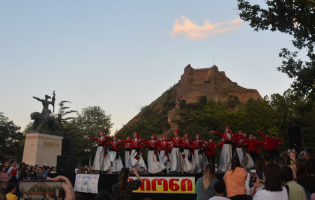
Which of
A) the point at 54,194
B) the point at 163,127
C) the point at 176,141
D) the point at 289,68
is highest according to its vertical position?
the point at 163,127

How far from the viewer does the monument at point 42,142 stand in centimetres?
2453

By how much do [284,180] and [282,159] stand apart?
1.07 meters

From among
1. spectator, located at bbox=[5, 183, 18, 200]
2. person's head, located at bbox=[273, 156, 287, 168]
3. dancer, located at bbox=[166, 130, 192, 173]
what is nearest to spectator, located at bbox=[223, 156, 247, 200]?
person's head, located at bbox=[273, 156, 287, 168]

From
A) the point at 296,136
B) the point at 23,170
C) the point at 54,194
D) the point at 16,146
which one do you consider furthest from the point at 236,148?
Result: the point at 16,146

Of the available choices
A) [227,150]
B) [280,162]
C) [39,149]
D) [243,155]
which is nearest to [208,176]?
[280,162]

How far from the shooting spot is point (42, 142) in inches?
993

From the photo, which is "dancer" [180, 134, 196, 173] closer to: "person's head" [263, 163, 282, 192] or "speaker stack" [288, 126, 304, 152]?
"speaker stack" [288, 126, 304, 152]

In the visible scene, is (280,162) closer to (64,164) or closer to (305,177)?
(305,177)

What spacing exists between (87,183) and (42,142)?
14788 millimetres

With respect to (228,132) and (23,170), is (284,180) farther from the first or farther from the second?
(23,170)

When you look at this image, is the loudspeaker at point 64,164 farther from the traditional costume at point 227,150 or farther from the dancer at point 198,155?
the traditional costume at point 227,150

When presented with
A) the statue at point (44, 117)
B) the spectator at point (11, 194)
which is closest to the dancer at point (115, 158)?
the spectator at point (11, 194)

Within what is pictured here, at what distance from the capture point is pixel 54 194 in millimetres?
4141

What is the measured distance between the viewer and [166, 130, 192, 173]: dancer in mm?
12680
